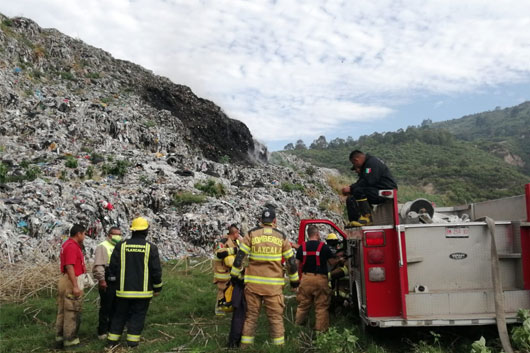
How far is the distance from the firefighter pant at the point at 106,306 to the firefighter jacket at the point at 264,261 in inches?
67.3

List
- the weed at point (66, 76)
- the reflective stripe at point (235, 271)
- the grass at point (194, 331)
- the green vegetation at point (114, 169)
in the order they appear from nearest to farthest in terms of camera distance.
A: the grass at point (194, 331)
the reflective stripe at point (235, 271)
the green vegetation at point (114, 169)
the weed at point (66, 76)

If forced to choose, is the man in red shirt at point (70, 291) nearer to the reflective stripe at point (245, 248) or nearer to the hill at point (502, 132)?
the reflective stripe at point (245, 248)

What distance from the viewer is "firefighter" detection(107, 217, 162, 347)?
482 cm

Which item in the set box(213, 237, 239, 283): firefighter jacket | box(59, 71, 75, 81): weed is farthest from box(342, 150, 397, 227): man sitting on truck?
box(59, 71, 75, 81): weed

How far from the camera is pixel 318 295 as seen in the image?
5367 millimetres

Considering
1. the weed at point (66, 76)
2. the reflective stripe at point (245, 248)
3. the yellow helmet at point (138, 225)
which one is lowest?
the reflective stripe at point (245, 248)

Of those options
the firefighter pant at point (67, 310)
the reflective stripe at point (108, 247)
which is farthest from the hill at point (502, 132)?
the firefighter pant at point (67, 310)

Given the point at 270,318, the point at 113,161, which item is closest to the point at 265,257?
the point at 270,318

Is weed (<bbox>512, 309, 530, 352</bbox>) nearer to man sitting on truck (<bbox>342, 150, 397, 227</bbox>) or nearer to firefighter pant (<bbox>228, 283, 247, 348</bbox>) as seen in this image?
man sitting on truck (<bbox>342, 150, 397, 227</bbox>)

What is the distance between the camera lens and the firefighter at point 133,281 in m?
4.82

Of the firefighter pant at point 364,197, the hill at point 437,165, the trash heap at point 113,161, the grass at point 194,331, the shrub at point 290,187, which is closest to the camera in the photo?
the grass at point 194,331

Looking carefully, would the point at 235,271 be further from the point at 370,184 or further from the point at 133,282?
the point at 370,184

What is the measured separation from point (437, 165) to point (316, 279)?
176 ft

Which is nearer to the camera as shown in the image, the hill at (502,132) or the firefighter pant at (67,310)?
the firefighter pant at (67,310)
